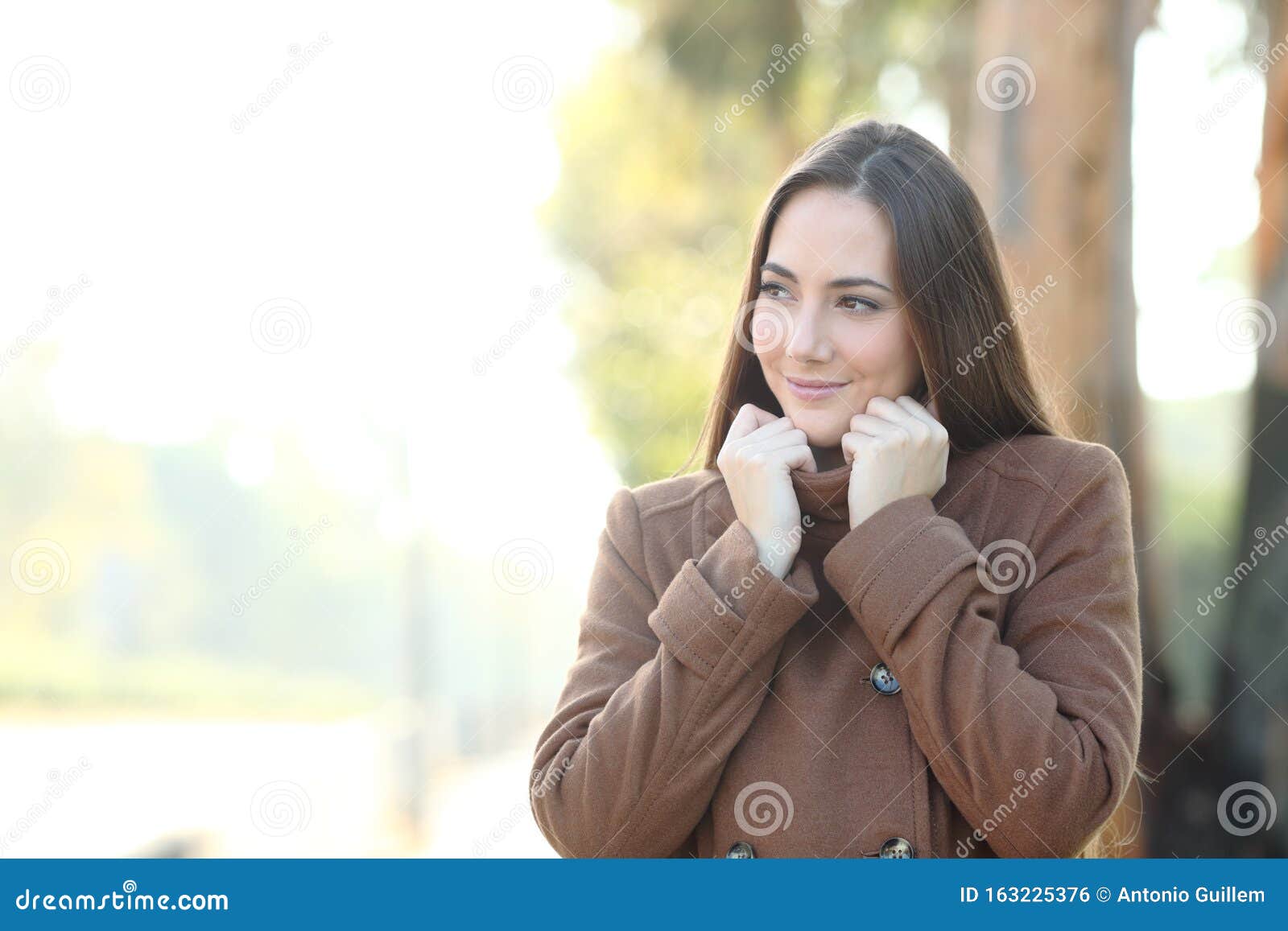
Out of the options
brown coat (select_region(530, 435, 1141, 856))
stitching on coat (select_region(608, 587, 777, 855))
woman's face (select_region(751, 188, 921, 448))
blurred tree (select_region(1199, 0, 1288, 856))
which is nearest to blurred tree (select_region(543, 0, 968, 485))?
blurred tree (select_region(1199, 0, 1288, 856))

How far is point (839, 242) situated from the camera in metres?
2.68

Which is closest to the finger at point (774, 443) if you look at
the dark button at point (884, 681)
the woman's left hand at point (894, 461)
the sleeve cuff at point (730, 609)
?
the woman's left hand at point (894, 461)

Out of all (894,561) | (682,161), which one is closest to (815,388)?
(894,561)

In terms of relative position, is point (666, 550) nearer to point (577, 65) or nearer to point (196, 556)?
point (577, 65)

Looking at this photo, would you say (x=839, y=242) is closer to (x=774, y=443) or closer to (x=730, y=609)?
(x=774, y=443)

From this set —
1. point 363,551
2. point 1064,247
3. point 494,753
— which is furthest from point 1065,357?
point 494,753

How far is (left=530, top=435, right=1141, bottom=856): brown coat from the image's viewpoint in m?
2.33

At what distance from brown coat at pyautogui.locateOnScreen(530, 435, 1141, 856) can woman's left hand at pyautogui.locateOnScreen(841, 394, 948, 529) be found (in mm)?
49

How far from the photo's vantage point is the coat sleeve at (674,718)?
8.05 ft

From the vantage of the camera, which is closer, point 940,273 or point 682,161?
point 940,273

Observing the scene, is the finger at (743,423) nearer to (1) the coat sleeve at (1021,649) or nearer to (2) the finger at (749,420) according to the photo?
(2) the finger at (749,420)

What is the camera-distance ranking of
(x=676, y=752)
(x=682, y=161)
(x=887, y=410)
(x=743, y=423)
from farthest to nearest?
(x=682, y=161) → (x=743, y=423) → (x=887, y=410) → (x=676, y=752)

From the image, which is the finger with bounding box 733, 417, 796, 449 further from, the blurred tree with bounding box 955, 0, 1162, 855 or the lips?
the blurred tree with bounding box 955, 0, 1162, 855

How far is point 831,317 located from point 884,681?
754mm
